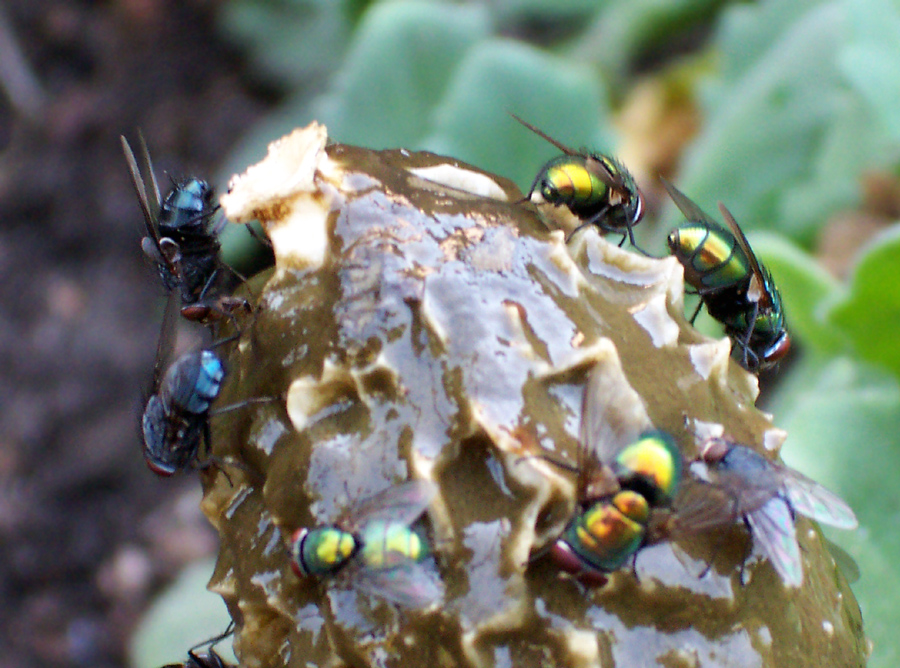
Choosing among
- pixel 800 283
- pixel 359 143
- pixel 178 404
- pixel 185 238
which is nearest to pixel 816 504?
pixel 178 404

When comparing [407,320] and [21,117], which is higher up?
[407,320]

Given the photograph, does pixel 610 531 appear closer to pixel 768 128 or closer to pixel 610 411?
pixel 610 411

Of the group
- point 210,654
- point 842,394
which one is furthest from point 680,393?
point 842,394

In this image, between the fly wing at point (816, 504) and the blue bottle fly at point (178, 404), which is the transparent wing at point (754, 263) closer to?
the fly wing at point (816, 504)

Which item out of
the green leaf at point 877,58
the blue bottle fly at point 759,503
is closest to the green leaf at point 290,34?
the green leaf at point 877,58

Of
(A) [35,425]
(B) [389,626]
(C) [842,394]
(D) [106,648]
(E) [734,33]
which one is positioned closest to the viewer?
(B) [389,626]

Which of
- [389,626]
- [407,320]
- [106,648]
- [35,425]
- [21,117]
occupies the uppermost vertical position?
[407,320]

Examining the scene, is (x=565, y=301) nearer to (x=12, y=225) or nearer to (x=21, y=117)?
(x=12, y=225)
